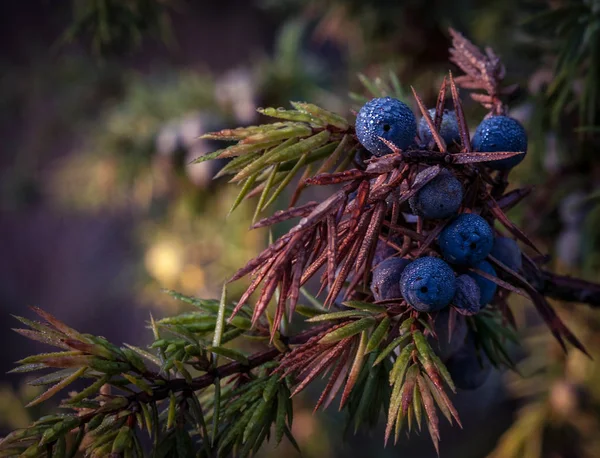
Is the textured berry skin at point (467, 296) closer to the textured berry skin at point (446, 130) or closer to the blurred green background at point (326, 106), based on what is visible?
the textured berry skin at point (446, 130)

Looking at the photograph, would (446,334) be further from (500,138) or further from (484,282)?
(500,138)

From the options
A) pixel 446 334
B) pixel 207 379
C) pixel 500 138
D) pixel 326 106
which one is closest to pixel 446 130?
pixel 500 138

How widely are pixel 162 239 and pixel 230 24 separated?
1.49 meters

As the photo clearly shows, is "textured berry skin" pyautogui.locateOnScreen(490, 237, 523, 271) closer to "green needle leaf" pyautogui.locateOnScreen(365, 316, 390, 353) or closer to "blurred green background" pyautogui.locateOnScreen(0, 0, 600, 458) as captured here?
"green needle leaf" pyautogui.locateOnScreen(365, 316, 390, 353)

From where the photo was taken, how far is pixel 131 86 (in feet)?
4.30

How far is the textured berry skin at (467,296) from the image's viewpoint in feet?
1.18

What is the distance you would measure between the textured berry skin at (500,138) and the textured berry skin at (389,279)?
108 mm

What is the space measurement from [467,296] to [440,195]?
7cm

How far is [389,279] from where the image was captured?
38 cm

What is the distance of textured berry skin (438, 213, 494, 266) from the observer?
36 cm

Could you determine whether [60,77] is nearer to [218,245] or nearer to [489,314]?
[218,245]

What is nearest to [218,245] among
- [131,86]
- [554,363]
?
[131,86]

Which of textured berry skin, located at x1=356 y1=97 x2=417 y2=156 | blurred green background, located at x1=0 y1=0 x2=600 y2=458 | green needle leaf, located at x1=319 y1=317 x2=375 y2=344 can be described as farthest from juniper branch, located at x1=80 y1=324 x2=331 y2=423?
blurred green background, located at x1=0 y1=0 x2=600 y2=458

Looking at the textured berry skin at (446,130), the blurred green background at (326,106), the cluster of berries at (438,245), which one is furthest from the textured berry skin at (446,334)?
the blurred green background at (326,106)
